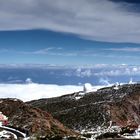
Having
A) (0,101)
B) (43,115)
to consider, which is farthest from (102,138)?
(0,101)

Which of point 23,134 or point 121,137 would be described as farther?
point 23,134

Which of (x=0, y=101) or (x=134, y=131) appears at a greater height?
(x=0, y=101)

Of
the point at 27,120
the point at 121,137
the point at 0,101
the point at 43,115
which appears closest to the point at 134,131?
the point at 121,137

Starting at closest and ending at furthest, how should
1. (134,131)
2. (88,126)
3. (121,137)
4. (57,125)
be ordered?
1. (121,137)
2. (134,131)
3. (57,125)
4. (88,126)

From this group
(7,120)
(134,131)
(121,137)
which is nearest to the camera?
(121,137)

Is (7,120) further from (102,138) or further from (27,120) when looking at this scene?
(102,138)

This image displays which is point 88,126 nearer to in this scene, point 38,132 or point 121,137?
point 38,132
